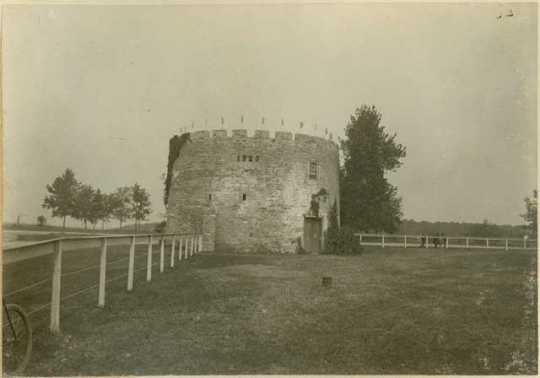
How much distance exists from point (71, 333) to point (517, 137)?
6967mm

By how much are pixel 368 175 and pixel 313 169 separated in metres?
9.02

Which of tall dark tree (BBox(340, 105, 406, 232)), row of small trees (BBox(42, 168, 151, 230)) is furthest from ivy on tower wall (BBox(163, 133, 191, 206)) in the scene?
tall dark tree (BBox(340, 105, 406, 232))

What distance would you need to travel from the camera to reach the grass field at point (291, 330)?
15.8 ft

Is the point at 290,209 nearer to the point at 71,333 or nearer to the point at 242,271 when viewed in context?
the point at 242,271

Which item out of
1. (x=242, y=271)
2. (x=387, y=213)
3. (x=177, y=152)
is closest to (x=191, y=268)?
(x=242, y=271)

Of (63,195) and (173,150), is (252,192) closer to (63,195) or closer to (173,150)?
(173,150)

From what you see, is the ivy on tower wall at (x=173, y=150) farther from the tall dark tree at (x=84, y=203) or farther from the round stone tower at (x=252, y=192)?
the tall dark tree at (x=84, y=203)

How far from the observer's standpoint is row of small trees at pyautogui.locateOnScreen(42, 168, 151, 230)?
92.1 ft

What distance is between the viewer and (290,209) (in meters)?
19.7

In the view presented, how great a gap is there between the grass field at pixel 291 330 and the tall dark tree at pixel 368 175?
62.8 feet

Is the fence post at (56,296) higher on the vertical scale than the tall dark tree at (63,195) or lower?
lower

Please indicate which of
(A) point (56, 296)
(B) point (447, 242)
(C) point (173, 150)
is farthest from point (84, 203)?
(A) point (56, 296)

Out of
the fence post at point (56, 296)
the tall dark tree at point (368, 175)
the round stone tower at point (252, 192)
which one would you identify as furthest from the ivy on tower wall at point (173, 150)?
the fence post at point (56, 296)

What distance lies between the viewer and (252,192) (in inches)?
763
